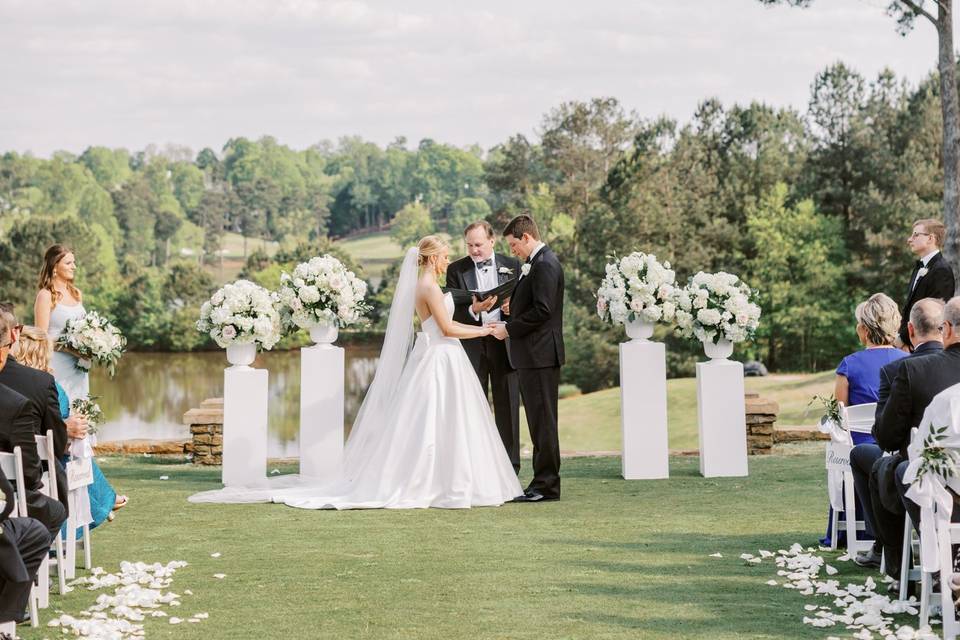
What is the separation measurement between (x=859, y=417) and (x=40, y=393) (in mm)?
4007

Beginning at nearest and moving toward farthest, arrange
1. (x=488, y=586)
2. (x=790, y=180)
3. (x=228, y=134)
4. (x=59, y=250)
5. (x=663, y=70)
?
(x=488, y=586), (x=59, y=250), (x=790, y=180), (x=663, y=70), (x=228, y=134)

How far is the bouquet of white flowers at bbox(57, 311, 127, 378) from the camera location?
28.9ft

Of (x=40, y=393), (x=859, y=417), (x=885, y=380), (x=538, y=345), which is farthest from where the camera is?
(x=538, y=345)

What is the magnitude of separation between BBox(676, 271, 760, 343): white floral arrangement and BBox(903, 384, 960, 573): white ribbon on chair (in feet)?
16.1

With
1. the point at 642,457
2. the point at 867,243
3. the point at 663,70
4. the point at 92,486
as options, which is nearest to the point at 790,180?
the point at 867,243

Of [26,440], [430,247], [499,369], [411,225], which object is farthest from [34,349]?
[411,225]

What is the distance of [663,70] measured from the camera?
2083 inches

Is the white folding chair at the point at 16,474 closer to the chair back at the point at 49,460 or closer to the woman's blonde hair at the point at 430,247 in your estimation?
the chair back at the point at 49,460

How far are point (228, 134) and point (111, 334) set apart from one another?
7427 cm

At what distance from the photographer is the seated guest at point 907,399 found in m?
4.98

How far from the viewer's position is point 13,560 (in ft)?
14.9

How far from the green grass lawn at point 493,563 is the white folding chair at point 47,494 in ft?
0.30

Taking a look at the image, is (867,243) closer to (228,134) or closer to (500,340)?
(500,340)

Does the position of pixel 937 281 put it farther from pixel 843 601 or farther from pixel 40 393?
pixel 40 393
